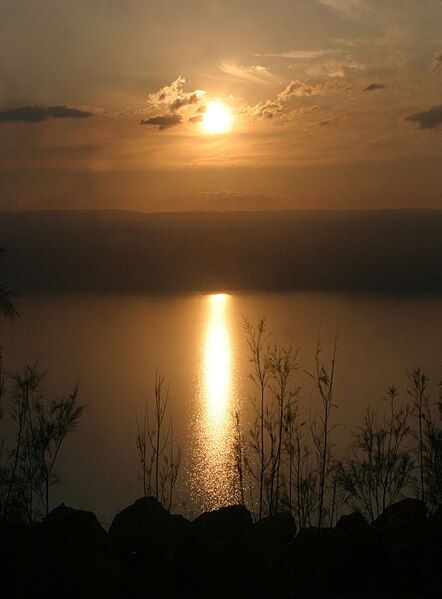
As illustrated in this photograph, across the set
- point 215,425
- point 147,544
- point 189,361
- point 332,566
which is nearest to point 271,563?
point 332,566

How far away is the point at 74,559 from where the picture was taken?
26.3ft

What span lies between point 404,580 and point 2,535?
4.85m

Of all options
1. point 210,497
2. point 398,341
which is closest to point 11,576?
point 210,497

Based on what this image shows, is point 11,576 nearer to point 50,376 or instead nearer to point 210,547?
point 210,547

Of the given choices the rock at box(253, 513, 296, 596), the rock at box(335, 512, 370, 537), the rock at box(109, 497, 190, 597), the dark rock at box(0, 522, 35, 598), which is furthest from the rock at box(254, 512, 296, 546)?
the dark rock at box(0, 522, 35, 598)

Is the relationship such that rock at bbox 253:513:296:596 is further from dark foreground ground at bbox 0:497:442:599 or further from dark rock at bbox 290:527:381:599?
dark rock at bbox 290:527:381:599

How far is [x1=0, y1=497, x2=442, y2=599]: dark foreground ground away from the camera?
800 cm

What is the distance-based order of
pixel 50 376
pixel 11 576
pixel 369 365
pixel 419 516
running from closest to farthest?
pixel 11 576
pixel 419 516
pixel 50 376
pixel 369 365

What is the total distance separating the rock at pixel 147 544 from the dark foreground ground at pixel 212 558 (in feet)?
0.04

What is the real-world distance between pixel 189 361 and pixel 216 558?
74.7 metres

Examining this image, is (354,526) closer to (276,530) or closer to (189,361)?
(276,530)

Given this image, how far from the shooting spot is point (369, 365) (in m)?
79.2

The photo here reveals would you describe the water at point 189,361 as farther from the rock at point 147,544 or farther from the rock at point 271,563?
the rock at point 271,563

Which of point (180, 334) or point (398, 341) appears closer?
point (398, 341)
